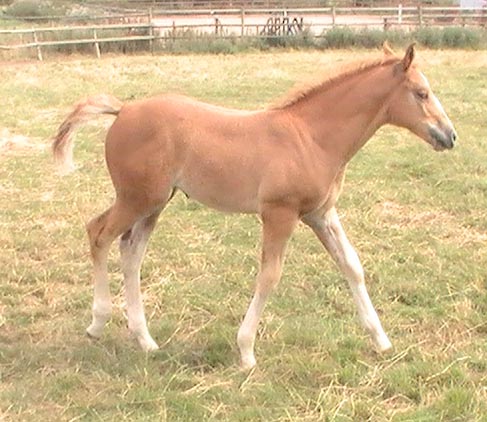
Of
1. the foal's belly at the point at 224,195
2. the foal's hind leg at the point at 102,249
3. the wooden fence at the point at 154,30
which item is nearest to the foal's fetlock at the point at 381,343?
the foal's belly at the point at 224,195

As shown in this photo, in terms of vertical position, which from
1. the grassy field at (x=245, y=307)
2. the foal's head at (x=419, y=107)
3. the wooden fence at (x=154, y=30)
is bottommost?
the wooden fence at (x=154, y=30)

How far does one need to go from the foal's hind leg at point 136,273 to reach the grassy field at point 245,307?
11 cm

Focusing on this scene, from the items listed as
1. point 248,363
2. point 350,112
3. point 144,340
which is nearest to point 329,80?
point 350,112

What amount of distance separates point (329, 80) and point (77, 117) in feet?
4.86

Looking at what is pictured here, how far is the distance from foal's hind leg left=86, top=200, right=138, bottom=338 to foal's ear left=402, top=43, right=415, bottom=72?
5.56 feet

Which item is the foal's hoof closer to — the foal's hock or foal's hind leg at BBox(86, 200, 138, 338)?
the foal's hock

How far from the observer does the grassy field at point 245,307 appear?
3.73 m

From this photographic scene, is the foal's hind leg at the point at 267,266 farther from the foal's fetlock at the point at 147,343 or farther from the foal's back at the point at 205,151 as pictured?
the foal's fetlock at the point at 147,343

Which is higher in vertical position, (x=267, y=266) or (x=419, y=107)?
(x=419, y=107)

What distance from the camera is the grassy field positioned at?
3729mm

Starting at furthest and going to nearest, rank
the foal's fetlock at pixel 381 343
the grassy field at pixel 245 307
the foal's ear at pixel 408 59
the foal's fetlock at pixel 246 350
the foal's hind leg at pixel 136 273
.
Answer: the foal's hind leg at pixel 136 273
the foal's fetlock at pixel 381 343
the foal's fetlock at pixel 246 350
the foal's ear at pixel 408 59
the grassy field at pixel 245 307

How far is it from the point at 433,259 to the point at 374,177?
2643 millimetres

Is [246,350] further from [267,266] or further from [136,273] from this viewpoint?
[136,273]

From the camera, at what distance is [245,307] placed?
4.98 m
